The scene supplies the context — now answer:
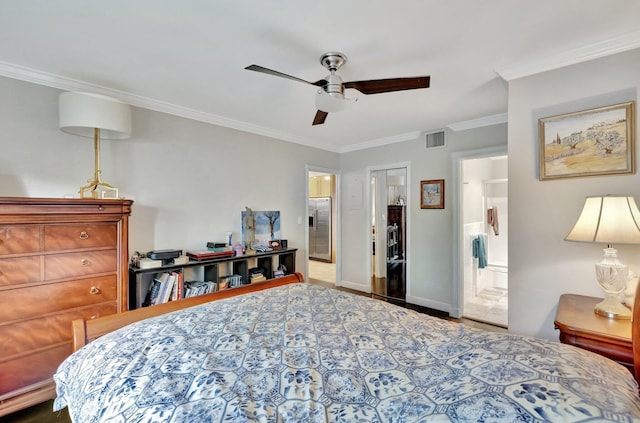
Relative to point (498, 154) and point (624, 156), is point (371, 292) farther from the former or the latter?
point (624, 156)

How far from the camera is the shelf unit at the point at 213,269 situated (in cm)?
268

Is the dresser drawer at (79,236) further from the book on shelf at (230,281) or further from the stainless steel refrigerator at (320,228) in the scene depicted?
the stainless steel refrigerator at (320,228)

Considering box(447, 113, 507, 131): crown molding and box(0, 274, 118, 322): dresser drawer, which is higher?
box(447, 113, 507, 131): crown molding

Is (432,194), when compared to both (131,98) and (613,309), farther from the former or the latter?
(131,98)

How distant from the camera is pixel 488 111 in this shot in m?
3.31

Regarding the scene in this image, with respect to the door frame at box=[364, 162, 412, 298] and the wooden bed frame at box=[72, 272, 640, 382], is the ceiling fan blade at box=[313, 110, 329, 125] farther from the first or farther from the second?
the door frame at box=[364, 162, 412, 298]

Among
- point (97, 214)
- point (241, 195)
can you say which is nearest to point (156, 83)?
point (97, 214)

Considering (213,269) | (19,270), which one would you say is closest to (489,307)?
(213,269)

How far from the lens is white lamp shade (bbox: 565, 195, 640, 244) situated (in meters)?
1.60

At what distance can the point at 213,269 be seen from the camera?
3.25 metres

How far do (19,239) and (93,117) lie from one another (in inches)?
39.5

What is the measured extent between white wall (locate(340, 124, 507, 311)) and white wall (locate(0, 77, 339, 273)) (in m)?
1.00

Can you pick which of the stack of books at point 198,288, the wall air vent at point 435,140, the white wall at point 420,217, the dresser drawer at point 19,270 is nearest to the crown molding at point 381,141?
the white wall at point 420,217

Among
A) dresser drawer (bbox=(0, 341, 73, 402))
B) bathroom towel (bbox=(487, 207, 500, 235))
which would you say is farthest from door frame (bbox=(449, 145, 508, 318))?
dresser drawer (bbox=(0, 341, 73, 402))
